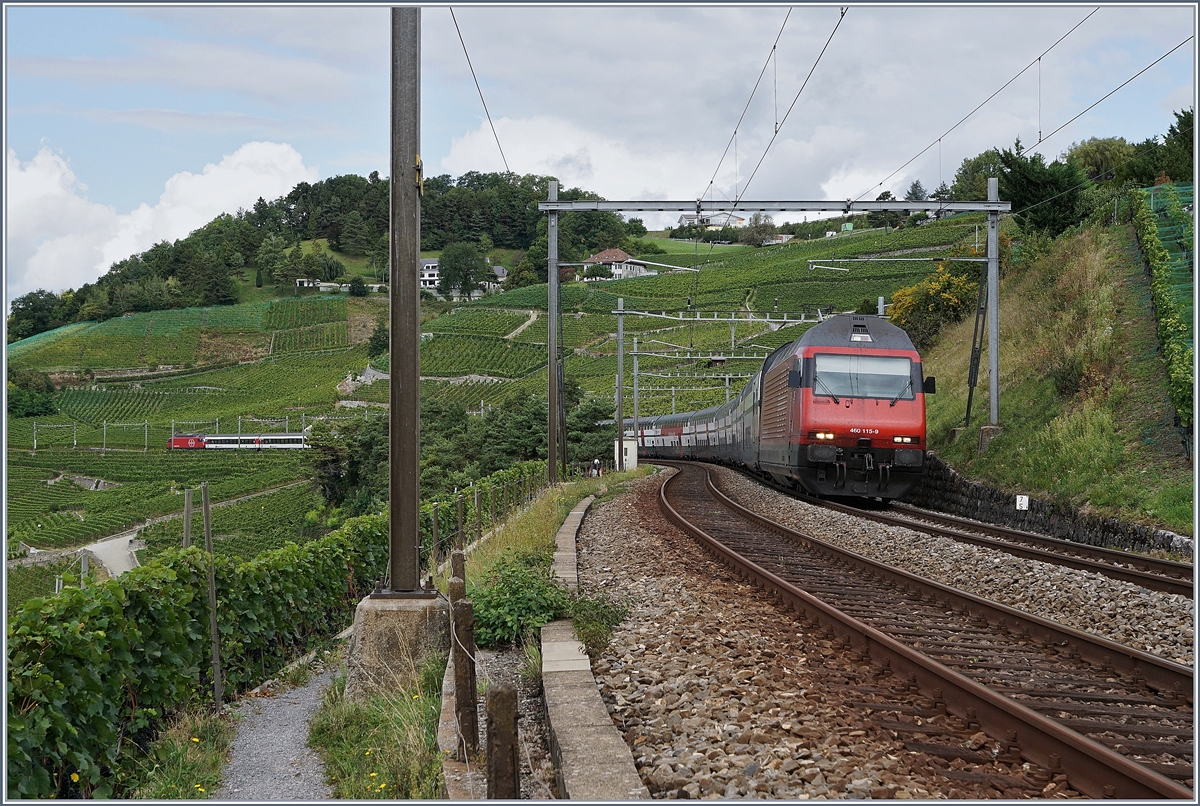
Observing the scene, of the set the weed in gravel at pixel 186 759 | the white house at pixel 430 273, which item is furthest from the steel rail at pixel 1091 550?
the white house at pixel 430 273

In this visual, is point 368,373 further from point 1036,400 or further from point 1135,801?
point 1135,801

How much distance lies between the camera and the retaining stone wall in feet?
47.6

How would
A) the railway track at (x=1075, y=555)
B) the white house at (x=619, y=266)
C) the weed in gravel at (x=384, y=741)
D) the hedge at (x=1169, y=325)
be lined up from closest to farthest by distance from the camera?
1. the weed in gravel at (x=384, y=741)
2. the railway track at (x=1075, y=555)
3. the hedge at (x=1169, y=325)
4. the white house at (x=619, y=266)

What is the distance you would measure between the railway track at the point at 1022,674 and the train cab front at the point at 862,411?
7.39 metres

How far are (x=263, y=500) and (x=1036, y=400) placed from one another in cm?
6556

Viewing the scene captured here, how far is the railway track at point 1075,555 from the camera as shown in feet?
33.6

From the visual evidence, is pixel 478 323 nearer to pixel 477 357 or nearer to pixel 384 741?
pixel 477 357

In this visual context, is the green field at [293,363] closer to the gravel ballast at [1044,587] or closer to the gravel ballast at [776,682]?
the gravel ballast at [1044,587]

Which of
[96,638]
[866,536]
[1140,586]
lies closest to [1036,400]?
[866,536]

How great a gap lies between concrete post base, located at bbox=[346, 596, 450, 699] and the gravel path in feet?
1.96

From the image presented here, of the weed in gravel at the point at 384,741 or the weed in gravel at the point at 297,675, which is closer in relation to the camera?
the weed in gravel at the point at 384,741

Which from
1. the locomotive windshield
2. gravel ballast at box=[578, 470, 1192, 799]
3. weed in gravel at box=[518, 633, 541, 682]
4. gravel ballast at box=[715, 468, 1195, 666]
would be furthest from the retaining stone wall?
weed in gravel at box=[518, 633, 541, 682]

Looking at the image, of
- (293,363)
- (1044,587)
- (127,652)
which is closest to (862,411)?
(1044,587)

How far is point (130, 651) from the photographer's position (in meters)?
7.15
